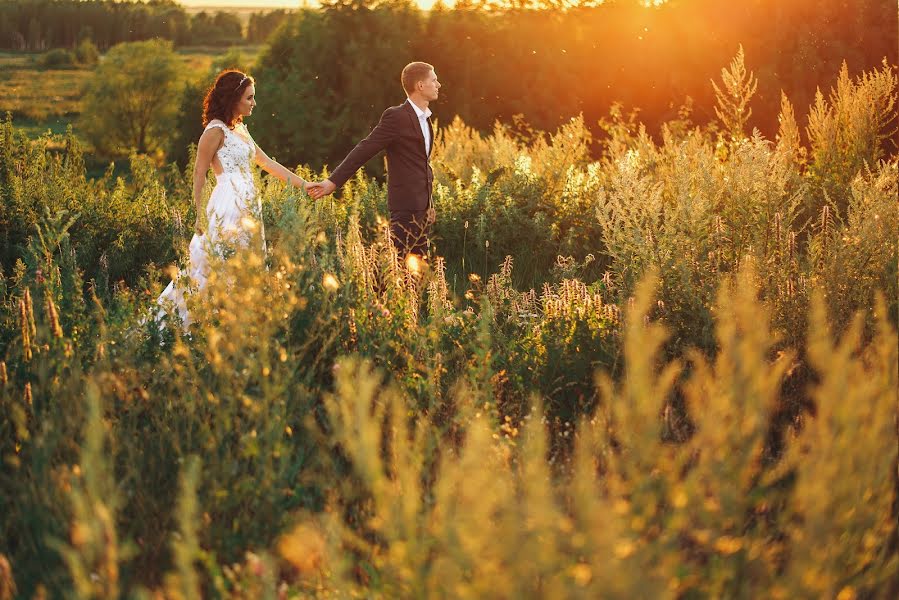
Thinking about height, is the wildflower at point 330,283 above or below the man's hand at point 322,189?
above

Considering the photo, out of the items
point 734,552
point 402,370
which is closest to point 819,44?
point 402,370

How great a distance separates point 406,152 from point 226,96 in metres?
1.34

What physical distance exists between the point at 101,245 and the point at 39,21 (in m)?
12.1

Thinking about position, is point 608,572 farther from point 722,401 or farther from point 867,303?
point 867,303

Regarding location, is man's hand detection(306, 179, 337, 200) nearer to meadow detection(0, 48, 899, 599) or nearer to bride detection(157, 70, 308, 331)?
bride detection(157, 70, 308, 331)


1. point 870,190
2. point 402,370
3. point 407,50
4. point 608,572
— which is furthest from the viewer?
point 407,50

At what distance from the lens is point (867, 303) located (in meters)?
4.35

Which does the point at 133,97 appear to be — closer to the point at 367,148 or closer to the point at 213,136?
the point at 213,136

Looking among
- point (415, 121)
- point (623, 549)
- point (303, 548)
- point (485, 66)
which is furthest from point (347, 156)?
point (485, 66)

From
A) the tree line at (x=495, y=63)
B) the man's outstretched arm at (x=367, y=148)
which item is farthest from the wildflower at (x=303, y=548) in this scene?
the tree line at (x=495, y=63)

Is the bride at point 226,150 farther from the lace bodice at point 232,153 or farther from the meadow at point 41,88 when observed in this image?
the meadow at point 41,88

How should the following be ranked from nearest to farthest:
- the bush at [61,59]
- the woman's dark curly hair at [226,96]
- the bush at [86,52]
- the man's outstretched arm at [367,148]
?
the woman's dark curly hair at [226,96]
the man's outstretched arm at [367,148]
the bush at [61,59]
the bush at [86,52]

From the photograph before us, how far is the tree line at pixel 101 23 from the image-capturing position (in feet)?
51.0

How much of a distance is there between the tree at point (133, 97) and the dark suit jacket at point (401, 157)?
88.6ft
